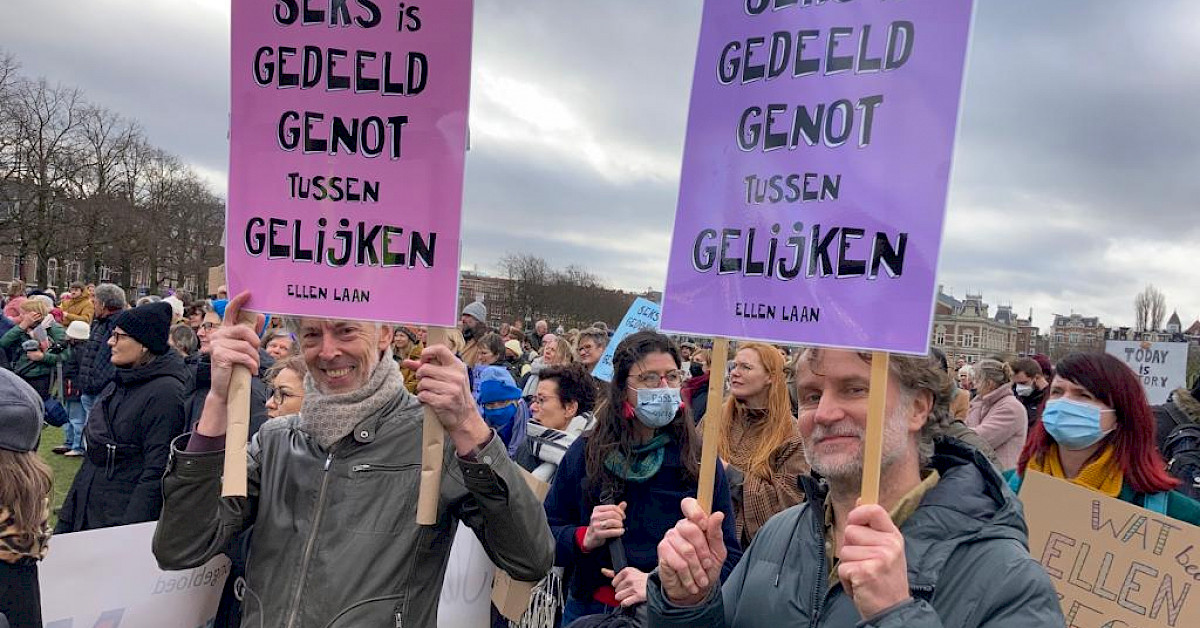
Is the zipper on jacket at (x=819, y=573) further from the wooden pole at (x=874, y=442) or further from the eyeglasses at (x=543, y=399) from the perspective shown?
the eyeglasses at (x=543, y=399)

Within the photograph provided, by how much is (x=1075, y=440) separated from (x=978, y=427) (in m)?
4.22

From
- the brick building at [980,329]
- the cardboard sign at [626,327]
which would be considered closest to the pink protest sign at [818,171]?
the cardboard sign at [626,327]

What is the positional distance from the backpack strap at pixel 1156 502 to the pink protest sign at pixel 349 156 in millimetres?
3059

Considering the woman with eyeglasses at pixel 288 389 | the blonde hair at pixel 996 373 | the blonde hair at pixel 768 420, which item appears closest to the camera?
the woman with eyeglasses at pixel 288 389

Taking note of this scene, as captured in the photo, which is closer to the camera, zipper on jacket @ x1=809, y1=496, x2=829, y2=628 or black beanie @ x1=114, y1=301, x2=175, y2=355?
zipper on jacket @ x1=809, y1=496, x2=829, y2=628

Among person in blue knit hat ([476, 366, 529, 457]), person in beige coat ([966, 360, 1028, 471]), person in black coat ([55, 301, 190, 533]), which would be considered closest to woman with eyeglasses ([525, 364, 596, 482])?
person in blue knit hat ([476, 366, 529, 457])

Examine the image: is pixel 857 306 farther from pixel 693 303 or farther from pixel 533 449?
pixel 533 449

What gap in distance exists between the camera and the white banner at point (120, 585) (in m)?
2.94

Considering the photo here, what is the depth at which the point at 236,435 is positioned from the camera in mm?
2322

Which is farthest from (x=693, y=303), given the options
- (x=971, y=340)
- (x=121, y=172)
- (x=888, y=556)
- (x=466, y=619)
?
(x=971, y=340)

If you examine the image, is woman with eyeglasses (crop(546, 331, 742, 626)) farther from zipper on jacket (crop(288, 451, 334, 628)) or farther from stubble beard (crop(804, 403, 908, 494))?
stubble beard (crop(804, 403, 908, 494))

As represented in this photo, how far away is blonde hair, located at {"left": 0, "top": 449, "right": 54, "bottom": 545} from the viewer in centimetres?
251

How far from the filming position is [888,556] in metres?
1.61

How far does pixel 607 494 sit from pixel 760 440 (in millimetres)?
1558
